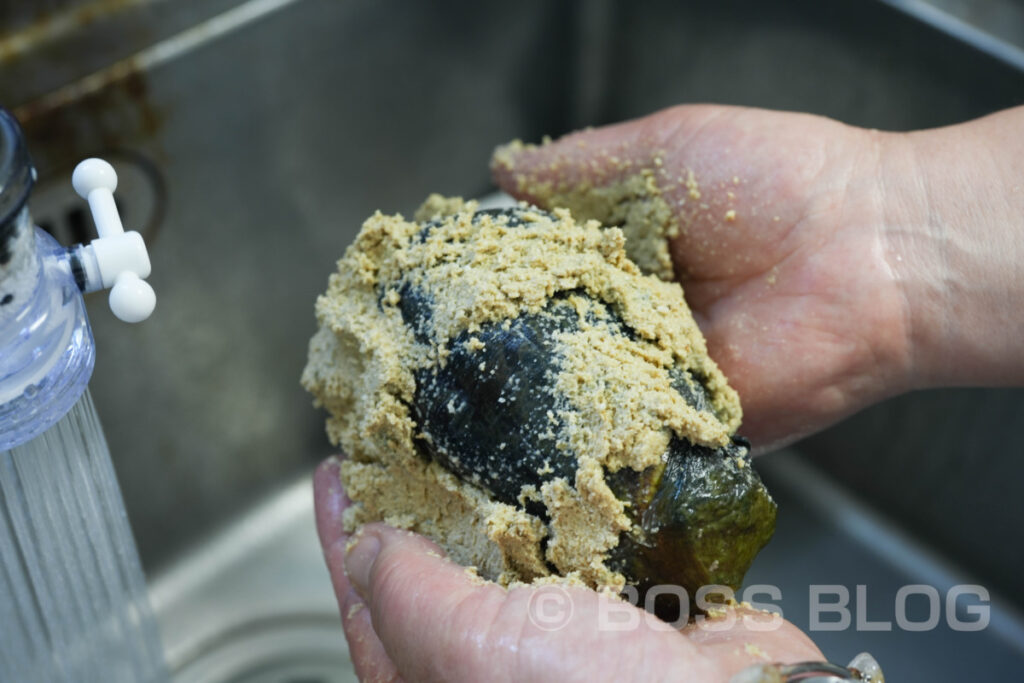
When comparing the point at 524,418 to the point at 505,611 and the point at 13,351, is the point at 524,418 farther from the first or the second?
the point at 13,351

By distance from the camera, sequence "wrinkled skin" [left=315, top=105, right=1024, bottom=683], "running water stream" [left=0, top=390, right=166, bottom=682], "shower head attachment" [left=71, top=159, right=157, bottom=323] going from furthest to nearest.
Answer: "wrinkled skin" [left=315, top=105, right=1024, bottom=683] < "running water stream" [left=0, top=390, right=166, bottom=682] < "shower head attachment" [left=71, top=159, right=157, bottom=323]

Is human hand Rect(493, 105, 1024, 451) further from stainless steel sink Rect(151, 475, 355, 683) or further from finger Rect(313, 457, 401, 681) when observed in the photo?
stainless steel sink Rect(151, 475, 355, 683)

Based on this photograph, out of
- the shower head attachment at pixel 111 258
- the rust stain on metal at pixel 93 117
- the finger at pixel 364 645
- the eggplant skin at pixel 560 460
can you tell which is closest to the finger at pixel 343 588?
the finger at pixel 364 645

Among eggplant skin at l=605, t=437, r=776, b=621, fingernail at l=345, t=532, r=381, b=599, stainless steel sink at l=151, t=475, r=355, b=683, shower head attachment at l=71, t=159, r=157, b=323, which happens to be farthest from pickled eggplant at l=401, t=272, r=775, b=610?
stainless steel sink at l=151, t=475, r=355, b=683

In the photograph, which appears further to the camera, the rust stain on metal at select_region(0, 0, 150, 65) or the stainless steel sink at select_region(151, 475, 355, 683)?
the stainless steel sink at select_region(151, 475, 355, 683)

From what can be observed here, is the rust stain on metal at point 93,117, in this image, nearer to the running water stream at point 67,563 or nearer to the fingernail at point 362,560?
the running water stream at point 67,563

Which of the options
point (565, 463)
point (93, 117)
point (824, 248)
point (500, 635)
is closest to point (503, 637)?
point (500, 635)
